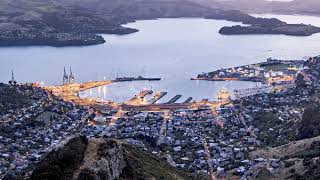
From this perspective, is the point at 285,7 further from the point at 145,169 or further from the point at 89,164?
the point at 89,164

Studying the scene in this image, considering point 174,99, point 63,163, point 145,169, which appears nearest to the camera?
point 63,163

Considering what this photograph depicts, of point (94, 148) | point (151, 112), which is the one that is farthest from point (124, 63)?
point (94, 148)

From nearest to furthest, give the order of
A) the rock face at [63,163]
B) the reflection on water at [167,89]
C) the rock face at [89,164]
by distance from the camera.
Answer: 1. the rock face at [63,163]
2. the rock face at [89,164]
3. the reflection on water at [167,89]

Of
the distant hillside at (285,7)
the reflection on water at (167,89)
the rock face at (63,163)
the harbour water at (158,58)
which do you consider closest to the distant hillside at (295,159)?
the rock face at (63,163)

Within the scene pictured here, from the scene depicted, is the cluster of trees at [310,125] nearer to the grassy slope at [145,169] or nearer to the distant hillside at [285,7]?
the grassy slope at [145,169]

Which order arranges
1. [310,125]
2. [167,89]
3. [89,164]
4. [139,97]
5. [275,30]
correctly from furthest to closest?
[275,30]
[167,89]
[139,97]
[310,125]
[89,164]

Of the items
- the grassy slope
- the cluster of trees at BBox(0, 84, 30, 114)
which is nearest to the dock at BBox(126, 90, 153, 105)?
the cluster of trees at BBox(0, 84, 30, 114)

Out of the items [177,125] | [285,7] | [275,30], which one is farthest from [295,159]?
[285,7]
